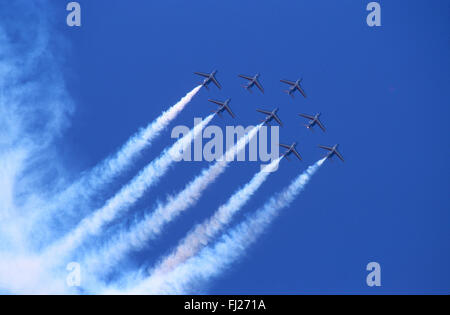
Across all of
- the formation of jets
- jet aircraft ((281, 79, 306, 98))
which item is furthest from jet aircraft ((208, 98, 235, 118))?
jet aircraft ((281, 79, 306, 98))

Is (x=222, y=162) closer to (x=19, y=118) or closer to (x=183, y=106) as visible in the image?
(x=183, y=106)

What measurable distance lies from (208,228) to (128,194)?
7862 millimetres

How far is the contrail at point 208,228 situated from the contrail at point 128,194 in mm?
6201

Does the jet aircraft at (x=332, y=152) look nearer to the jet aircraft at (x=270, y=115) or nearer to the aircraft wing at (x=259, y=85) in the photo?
the jet aircraft at (x=270, y=115)

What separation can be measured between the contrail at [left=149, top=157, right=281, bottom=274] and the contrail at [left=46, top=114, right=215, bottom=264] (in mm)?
6201

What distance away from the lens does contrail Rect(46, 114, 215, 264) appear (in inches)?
3378

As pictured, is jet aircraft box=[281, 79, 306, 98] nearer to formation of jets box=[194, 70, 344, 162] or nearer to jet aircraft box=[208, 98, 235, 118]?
formation of jets box=[194, 70, 344, 162]

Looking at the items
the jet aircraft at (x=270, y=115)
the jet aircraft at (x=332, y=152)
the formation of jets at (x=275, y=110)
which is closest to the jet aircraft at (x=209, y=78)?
the formation of jets at (x=275, y=110)

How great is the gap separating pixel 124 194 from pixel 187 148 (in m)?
7.52

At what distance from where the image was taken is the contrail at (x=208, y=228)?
85312 millimetres

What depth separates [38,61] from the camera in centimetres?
9306

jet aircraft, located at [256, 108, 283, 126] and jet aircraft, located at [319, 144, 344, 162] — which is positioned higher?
jet aircraft, located at [256, 108, 283, 126]
